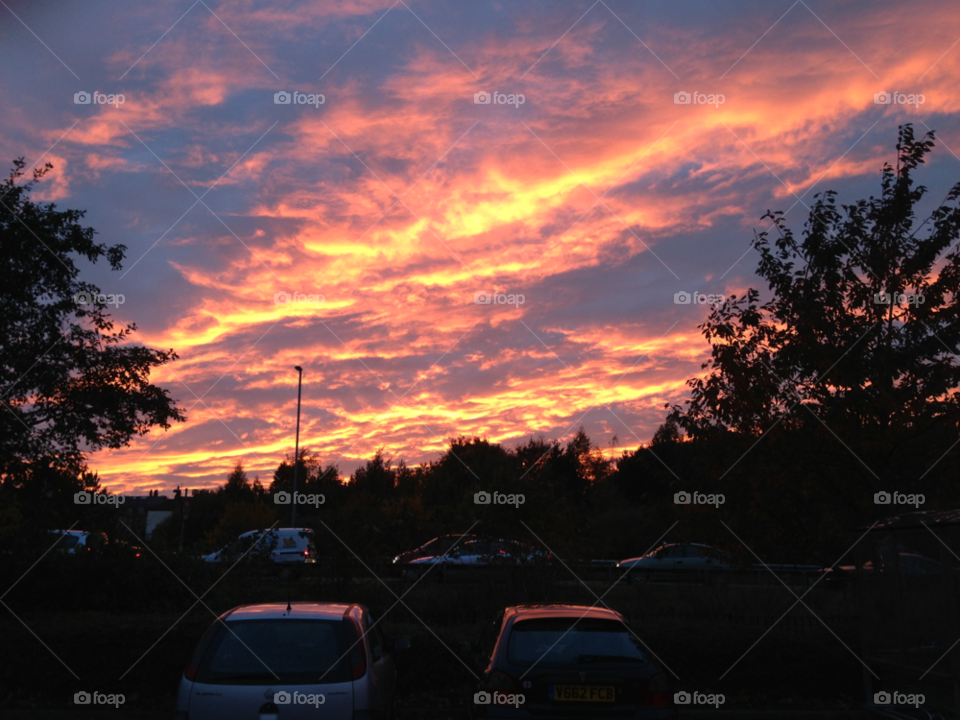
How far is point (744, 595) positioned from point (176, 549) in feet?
41.9

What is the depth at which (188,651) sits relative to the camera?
34.8 ft

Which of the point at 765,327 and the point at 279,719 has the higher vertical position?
the point at 765,327

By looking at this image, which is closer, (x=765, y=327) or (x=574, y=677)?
(x=574, y=677)

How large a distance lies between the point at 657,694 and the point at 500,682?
133cm

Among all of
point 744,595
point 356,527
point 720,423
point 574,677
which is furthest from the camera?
point 744,595

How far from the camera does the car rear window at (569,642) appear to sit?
6.79 meters

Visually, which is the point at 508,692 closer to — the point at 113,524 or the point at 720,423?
the point at 720,423

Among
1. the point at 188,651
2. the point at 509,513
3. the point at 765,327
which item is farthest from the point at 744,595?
the point at 188,651

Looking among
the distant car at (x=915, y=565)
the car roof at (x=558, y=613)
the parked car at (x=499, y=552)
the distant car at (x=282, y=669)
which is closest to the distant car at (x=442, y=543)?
the parked car at (x=499, y=552)

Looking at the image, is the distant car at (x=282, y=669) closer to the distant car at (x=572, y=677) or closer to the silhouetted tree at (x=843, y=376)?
the distant car at (x=572, y=677)

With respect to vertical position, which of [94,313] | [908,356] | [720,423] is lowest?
[720,423]

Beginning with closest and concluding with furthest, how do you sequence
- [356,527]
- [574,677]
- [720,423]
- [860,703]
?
[574,677]
[860,703]
[720,423]
[356,527]

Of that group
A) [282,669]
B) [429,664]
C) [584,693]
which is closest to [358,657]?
[282,669]

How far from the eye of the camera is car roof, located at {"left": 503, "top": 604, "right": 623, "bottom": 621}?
7.23 meters
